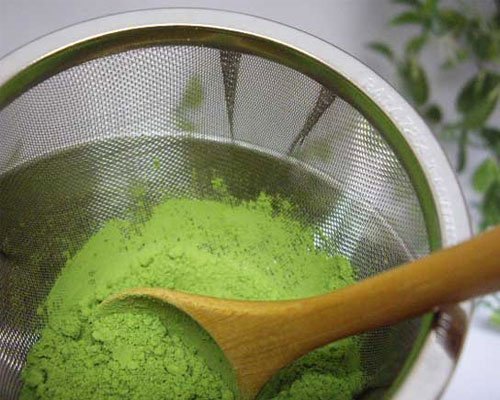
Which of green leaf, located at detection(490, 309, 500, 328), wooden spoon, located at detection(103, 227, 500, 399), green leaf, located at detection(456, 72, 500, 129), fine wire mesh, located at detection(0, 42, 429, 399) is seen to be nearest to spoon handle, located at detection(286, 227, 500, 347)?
wooden spoon, located at detection(103, 227, 500, 399)

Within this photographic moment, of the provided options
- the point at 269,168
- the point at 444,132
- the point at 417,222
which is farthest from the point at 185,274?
the point at 444,132

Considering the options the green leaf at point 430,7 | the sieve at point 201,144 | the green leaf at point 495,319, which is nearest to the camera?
the sieve at point 201,144

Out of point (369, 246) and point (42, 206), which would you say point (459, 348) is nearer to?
point (369, 246)

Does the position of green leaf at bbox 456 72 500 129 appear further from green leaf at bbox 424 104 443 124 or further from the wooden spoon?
the wooden spoon

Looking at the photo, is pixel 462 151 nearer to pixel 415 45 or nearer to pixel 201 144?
pixel 415 45

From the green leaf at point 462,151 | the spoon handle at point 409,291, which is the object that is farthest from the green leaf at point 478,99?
the spoon handle at point 409,291

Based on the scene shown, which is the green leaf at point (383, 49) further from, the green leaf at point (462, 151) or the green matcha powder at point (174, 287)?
the green matcha powder at point (174, 287)

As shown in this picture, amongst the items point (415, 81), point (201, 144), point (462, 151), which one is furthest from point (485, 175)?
point (201, 144)
